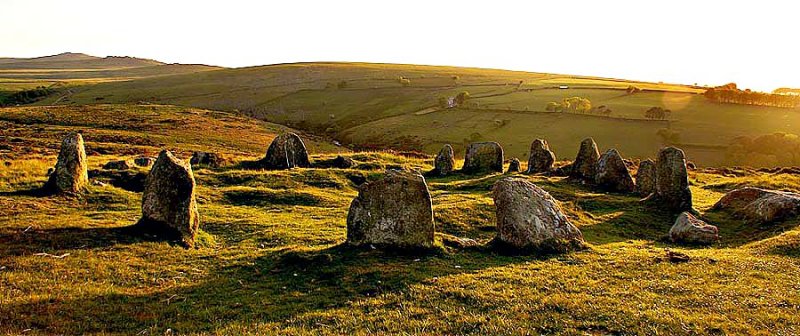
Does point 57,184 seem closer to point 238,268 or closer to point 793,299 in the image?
point 238,268

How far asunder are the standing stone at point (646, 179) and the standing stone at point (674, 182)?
151 inches

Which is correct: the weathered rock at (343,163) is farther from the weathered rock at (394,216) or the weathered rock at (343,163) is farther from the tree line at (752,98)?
the tree line at (752,98)

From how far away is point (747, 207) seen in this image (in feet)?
94.0

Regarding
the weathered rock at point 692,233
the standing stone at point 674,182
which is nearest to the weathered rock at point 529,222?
the weathered rock at point 692,233

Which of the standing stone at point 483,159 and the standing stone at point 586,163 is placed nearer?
the standing stone at point 586,163

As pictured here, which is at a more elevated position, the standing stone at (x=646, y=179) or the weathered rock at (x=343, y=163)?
the standing stone at (x=646, y=179)

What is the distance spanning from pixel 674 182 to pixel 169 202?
27062 millimetres

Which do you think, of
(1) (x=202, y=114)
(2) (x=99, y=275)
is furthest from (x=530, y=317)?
(1) (x=202, y=114)

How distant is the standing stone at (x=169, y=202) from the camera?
19.1m

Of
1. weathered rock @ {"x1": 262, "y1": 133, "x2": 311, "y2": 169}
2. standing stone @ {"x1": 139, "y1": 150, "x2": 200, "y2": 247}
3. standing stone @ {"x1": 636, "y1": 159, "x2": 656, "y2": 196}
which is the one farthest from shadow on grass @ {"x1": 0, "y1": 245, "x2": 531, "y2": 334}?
weathered rock @ {"x1": 262, "y1": 133, "x2": 311, "y2": 169}

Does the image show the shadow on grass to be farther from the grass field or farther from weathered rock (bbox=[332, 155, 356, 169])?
weathered rock (bbox=[332, 155, 356, 169])

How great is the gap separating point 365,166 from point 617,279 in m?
30.0

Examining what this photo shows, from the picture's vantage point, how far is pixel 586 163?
130ft

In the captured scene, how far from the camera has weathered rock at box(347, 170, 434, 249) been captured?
1836cm
